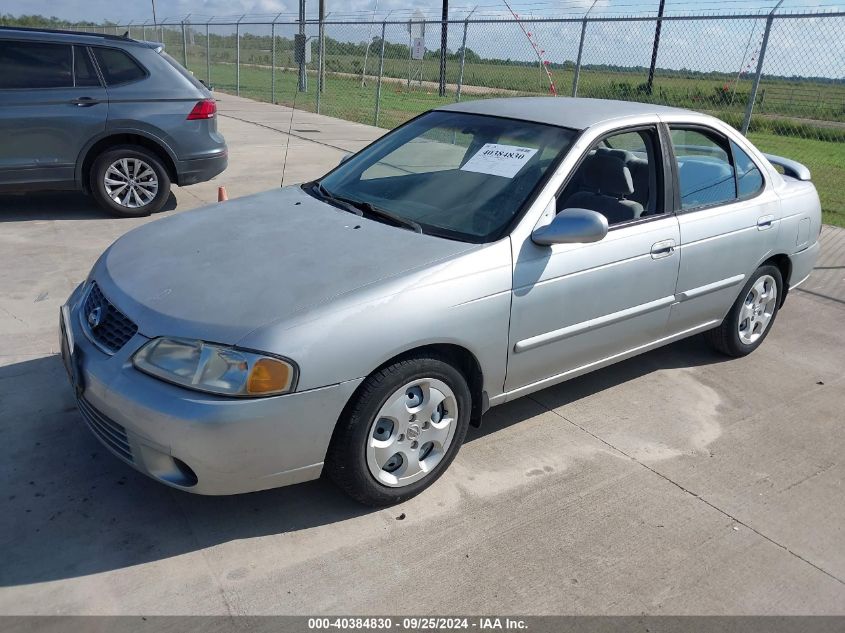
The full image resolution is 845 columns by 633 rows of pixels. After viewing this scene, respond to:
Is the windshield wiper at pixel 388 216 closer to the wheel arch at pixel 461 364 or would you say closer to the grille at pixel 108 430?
the wheel arch at pixel 461 364

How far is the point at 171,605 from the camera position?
2594mm

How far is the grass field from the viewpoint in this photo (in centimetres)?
1240

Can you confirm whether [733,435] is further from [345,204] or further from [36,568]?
[36,568]

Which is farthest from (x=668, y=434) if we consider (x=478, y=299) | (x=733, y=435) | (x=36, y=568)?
(x=36, y=568)

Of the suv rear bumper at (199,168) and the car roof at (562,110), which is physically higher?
the car roof at (562,110)

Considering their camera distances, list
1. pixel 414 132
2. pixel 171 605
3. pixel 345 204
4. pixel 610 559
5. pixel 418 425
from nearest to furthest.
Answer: pixel 171 605 → pixel 610 559 → pixel 418 425 → pixel 345 204 → pixel 414 132

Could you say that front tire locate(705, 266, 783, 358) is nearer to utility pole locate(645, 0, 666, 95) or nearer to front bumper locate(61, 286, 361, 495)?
front bumper locate(61, 286, 361, 495)

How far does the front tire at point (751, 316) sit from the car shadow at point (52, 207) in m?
5.74

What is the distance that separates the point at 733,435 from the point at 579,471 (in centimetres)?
101

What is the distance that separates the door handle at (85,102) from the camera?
7043mm

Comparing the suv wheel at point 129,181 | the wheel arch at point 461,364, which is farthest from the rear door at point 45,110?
the wheel arch at point 461,364

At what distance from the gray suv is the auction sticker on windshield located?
15.0ft

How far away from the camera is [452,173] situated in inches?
156

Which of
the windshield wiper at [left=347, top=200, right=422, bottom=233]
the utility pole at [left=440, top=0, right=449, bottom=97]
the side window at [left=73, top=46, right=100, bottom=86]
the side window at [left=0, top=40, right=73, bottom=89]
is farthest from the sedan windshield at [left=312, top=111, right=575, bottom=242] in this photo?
the utility pole at [left=440, top=0, right=449, bottom=97]
